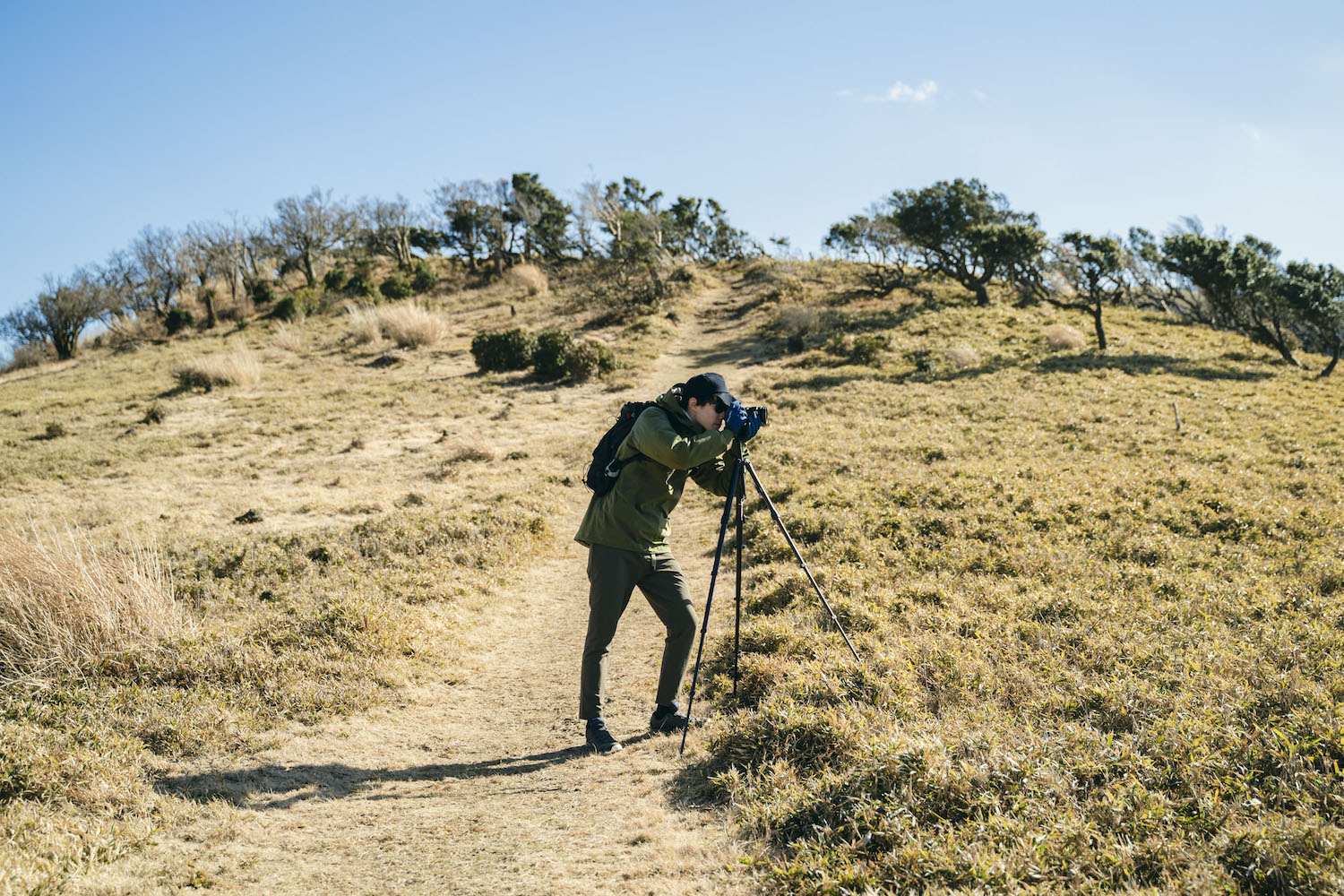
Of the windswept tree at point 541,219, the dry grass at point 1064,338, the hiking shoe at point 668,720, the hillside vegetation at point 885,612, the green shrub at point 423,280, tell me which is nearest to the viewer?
the hillside vegetation at point 885,612

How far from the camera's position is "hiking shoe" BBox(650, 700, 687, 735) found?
548 cm

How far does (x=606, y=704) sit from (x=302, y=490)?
34.9ft

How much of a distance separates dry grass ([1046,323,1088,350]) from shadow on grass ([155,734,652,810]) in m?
26.4

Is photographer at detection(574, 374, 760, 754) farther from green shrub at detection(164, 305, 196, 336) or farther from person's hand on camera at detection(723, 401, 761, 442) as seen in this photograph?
green shrub at detection(164, 305, 196, 336)

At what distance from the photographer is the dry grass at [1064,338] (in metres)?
26.4

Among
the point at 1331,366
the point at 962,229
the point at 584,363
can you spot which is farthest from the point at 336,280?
the point at 1331,366

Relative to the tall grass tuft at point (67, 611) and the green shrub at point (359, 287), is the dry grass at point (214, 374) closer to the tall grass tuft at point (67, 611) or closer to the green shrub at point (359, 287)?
the green shrub at point (359, 287)

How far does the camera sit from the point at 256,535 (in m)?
10.8

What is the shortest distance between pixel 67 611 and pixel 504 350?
20.6 meters

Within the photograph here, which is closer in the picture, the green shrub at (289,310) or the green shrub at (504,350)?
the green shrub at (504,350)

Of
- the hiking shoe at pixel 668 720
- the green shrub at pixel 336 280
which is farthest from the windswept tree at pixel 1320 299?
the green shrub at pixel 336 280

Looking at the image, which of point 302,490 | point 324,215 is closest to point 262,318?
point 324,215

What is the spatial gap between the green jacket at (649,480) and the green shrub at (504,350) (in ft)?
71.7

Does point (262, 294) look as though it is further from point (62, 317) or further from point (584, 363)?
point (584, 363)
